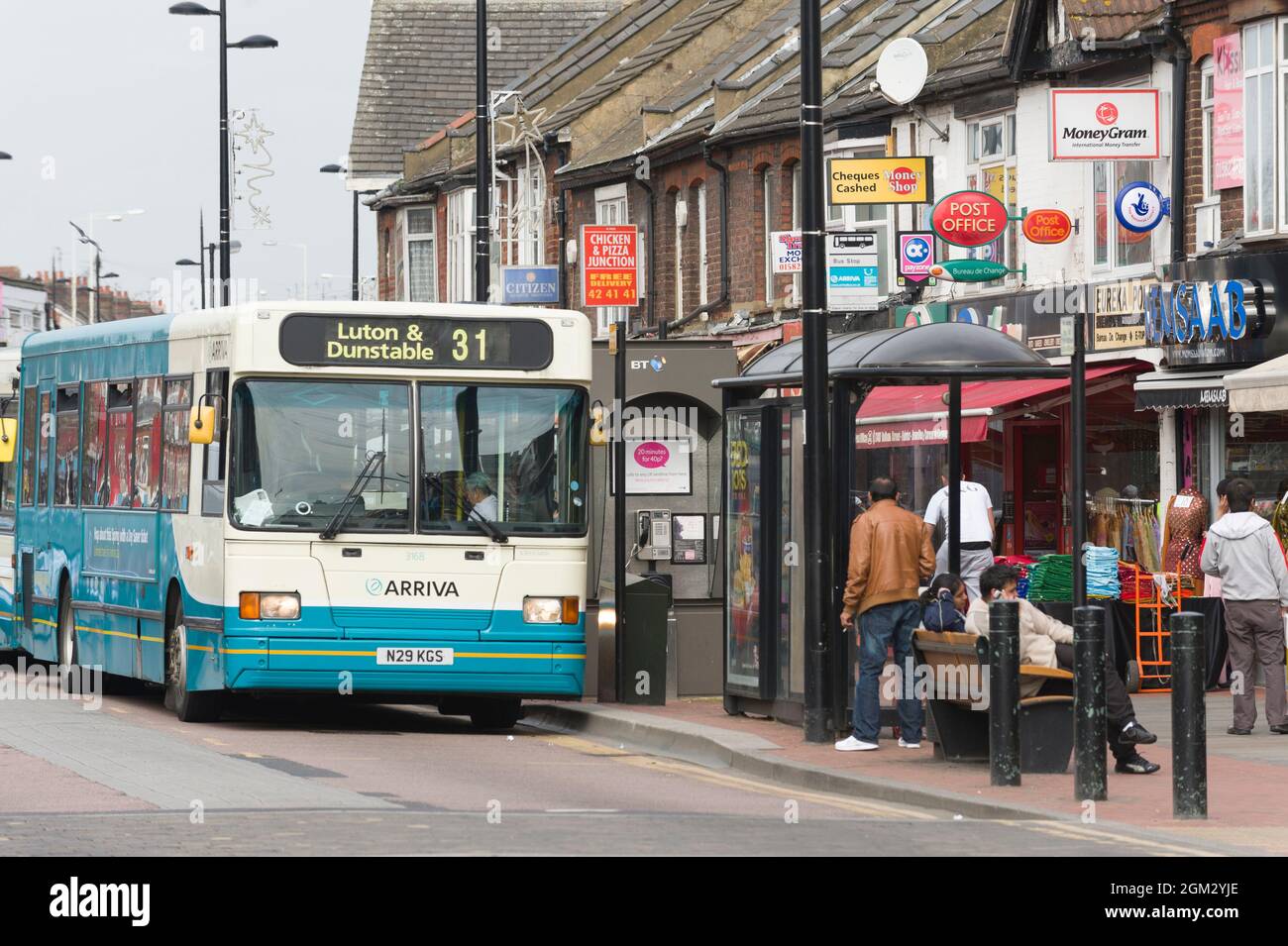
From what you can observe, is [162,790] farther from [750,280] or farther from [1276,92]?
[750,280]

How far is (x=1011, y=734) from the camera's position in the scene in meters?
13.5

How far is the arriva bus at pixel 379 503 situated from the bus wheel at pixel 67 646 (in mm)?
3032

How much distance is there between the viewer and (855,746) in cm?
1571

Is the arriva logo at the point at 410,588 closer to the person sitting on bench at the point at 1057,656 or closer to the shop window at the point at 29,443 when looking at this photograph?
the person sitting on bench at the point at 1057,656

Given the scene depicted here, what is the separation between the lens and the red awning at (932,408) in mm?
24562

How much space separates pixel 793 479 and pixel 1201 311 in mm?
7403

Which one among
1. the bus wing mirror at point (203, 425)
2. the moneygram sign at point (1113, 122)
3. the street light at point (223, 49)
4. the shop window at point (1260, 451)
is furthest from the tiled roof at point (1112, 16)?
the street light at point (223, 49)

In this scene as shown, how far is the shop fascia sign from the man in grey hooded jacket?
556 cm

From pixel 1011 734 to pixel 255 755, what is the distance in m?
4.92

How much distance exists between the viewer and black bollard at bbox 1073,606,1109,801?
12689 millimetres

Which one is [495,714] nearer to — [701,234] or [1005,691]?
[1005,691]

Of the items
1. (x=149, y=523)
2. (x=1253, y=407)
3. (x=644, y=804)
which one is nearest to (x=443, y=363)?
(x=149, y=523)

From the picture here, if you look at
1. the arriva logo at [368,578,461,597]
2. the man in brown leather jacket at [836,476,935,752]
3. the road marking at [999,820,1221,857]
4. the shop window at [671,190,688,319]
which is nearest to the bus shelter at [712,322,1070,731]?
the man in brown leather jacket at [836,476,935,752]

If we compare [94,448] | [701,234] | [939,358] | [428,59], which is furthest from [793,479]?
[428,59]
